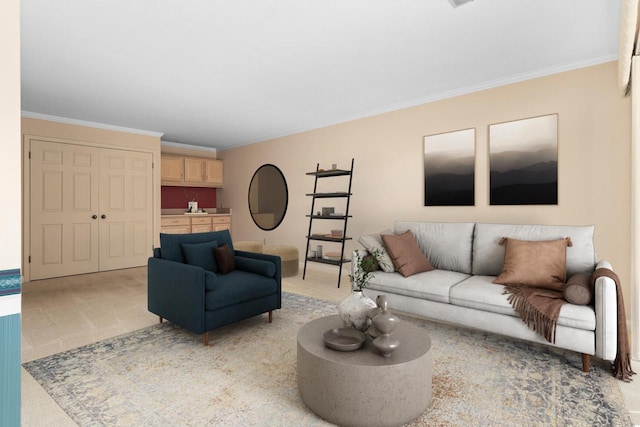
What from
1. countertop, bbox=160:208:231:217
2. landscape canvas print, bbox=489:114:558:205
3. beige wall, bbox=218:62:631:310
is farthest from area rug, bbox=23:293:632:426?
countertop, bbox=160:208:231:217

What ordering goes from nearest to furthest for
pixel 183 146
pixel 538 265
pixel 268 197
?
1. pixel 538 265
2. pixel 268 197
3. pixel 183 146

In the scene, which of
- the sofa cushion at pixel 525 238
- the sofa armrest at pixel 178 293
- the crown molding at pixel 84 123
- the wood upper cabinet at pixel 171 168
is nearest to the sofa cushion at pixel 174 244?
the sofa armrest at pixel 178 293

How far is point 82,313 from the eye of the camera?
12.1 feet

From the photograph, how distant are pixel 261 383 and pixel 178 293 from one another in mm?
1186

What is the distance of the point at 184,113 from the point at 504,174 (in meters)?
4.48

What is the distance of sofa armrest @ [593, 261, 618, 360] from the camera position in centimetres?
230

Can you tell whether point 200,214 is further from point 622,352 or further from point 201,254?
point 622,352

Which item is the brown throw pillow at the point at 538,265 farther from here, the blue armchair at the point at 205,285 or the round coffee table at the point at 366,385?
the blue armchair at the point at 205,285

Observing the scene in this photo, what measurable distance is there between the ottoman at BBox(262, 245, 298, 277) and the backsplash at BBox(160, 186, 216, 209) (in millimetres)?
3071

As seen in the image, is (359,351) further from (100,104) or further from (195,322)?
A: (100,104)

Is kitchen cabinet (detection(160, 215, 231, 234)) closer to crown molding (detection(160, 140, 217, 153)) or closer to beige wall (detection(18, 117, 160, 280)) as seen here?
beige wall (detection(18, 117, 160, 280))

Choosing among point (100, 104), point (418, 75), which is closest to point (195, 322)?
point (418, 75)

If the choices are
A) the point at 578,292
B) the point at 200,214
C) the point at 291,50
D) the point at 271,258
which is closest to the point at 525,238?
the point at 578,292

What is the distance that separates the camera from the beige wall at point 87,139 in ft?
16.9
